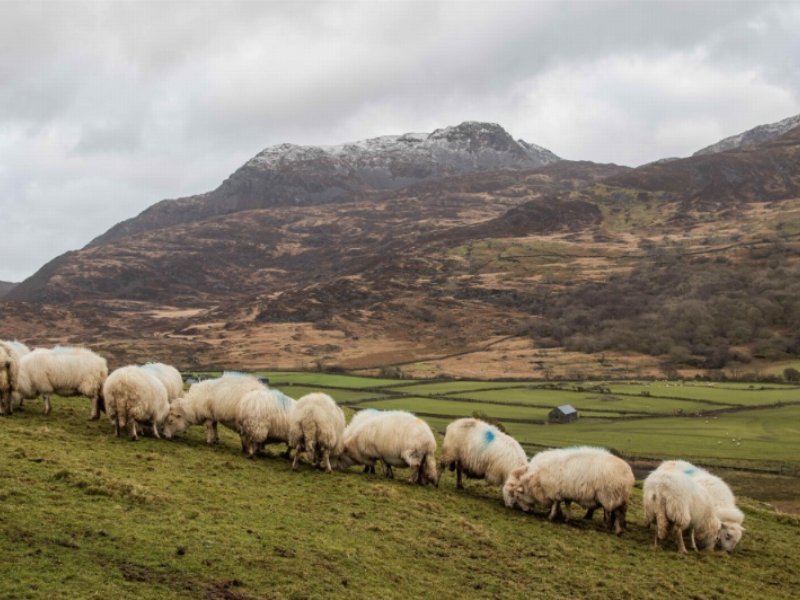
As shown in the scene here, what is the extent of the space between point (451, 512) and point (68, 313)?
558 ft

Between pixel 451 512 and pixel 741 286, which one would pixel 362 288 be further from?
pixel 451 512

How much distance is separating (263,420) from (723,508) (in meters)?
13.2

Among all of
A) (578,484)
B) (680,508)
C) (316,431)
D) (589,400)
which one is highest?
(316,431)

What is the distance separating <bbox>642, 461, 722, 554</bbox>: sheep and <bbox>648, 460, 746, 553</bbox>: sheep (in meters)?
0.34

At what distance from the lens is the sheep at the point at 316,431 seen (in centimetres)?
1955

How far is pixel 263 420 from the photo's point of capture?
66.4ft

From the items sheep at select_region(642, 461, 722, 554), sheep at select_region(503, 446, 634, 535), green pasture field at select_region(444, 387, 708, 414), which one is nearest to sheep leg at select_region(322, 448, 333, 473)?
→ sheep at select_region(503, 446, 634, 535)

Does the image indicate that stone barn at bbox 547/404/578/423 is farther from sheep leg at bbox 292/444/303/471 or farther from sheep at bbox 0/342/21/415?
sheep at bbox 0/342/21/415

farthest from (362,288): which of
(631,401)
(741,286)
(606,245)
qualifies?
(631,401)

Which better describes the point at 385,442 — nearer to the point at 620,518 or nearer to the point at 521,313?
the point at 620,518

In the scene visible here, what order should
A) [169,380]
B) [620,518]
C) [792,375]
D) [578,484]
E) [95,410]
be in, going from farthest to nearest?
1. [792,375]
2. [169,380]
3. [95,410]
4. [578,484]
5. [620,518]

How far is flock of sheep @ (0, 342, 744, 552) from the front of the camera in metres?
17.5

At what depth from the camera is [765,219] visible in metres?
178

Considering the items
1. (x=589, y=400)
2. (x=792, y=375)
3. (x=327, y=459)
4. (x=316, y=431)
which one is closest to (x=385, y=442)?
(x=327, y=459)
